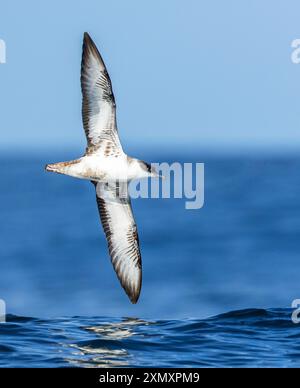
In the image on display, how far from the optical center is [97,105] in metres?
19.6

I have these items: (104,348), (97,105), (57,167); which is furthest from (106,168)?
(104,348)

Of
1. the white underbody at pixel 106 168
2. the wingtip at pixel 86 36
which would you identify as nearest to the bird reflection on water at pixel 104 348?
the white underbody at pixel 106 168

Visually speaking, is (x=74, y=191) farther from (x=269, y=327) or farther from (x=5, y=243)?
(x=269, y=327)

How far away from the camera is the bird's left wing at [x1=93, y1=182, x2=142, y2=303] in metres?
20.9

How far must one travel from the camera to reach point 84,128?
19.7 metres

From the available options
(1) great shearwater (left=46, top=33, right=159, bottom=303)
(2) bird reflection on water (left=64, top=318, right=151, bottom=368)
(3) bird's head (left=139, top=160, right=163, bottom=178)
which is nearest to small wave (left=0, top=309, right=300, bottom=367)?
(2) bird reflection on water (left=64, top=318, right=151, bottom=368)

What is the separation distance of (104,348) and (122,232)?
2332 millimetres

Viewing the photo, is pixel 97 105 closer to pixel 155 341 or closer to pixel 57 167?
pixel 57 167

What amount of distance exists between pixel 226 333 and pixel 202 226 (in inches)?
2061

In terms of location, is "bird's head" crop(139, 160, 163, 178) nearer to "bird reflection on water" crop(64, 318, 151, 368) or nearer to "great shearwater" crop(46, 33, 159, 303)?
"great shearwater" crop(46, 33, 159, 303)

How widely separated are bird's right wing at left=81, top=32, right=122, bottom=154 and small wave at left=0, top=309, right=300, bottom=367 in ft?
10.4

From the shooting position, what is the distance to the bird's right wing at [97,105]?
1923cm
